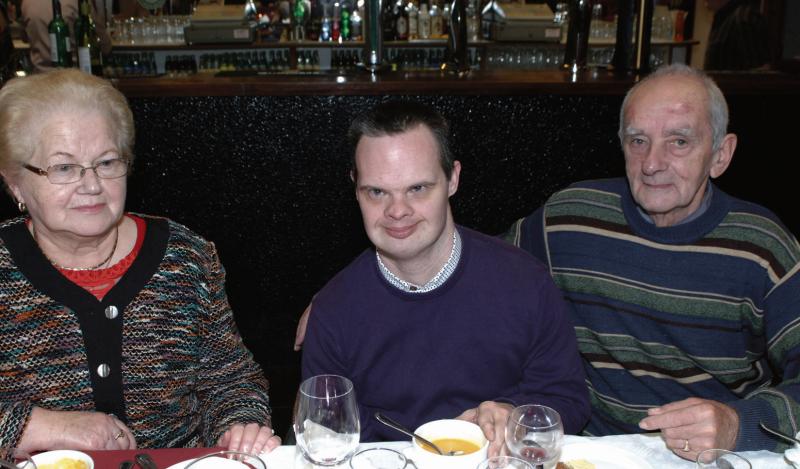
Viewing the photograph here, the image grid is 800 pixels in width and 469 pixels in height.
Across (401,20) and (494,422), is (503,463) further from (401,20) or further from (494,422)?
(401,20)

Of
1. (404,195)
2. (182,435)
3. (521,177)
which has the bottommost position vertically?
(182,435)

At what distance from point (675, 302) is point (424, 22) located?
17.1 ft

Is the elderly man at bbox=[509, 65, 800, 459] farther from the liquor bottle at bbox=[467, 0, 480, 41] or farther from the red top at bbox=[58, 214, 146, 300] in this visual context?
the liquor bottle at bbox=[467, 0, 480, 41]

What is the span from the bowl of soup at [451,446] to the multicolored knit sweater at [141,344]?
55cm

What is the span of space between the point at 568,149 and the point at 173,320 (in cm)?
193

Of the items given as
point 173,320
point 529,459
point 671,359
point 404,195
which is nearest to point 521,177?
point 671,359

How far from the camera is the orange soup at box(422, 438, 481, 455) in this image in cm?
139

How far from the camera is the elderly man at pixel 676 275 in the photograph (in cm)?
191

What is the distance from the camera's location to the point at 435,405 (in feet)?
6.07

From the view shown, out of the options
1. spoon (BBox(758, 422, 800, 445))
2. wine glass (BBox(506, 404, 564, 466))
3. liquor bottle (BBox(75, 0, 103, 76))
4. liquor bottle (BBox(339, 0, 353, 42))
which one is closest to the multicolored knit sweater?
wine glass (BBox(506, 404, 564, 466))

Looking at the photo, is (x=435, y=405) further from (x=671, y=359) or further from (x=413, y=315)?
(x=671, y=359)

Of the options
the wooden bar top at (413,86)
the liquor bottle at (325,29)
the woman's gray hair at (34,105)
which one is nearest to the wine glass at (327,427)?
the woman's gray hair at (34,105)

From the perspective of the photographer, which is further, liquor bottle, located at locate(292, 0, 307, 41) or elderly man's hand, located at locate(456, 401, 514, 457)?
liquor bottle, located at locate(292, 0, 307, 41)

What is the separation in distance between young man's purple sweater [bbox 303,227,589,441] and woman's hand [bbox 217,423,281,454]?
28 centimetres
